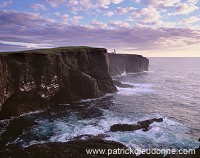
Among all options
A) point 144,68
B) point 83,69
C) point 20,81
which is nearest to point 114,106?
point 83,69

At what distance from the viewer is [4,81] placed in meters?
43.2

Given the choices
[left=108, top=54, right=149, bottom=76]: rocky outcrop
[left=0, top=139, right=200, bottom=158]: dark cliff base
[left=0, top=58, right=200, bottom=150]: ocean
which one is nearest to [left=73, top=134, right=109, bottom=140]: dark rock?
[left=0, top=58, right=200, bottom=150]: ocean

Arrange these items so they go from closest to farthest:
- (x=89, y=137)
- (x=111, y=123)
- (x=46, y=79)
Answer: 1. (x=89, y=137)
2. (x=111, y=123)
3. (x=46, y=79)

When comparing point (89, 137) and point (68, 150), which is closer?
point (68, 150)

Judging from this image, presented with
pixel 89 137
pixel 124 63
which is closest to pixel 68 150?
pixel 89 137

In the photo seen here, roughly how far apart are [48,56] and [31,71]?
253 inches

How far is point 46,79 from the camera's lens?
168ft

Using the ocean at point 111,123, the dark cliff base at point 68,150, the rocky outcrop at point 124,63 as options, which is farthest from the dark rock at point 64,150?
the rocky outcrop at point 124,63

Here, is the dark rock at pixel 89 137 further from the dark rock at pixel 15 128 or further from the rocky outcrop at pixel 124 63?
the rocky outcrop at pixel 124 63

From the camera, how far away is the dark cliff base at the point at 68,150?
26.5m

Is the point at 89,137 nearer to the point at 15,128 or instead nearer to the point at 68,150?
the point at 68,150

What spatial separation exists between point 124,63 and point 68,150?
105661 millimetres

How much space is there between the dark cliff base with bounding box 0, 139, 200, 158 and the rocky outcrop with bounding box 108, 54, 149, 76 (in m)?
86.6

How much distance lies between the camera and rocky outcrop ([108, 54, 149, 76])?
120 metres
